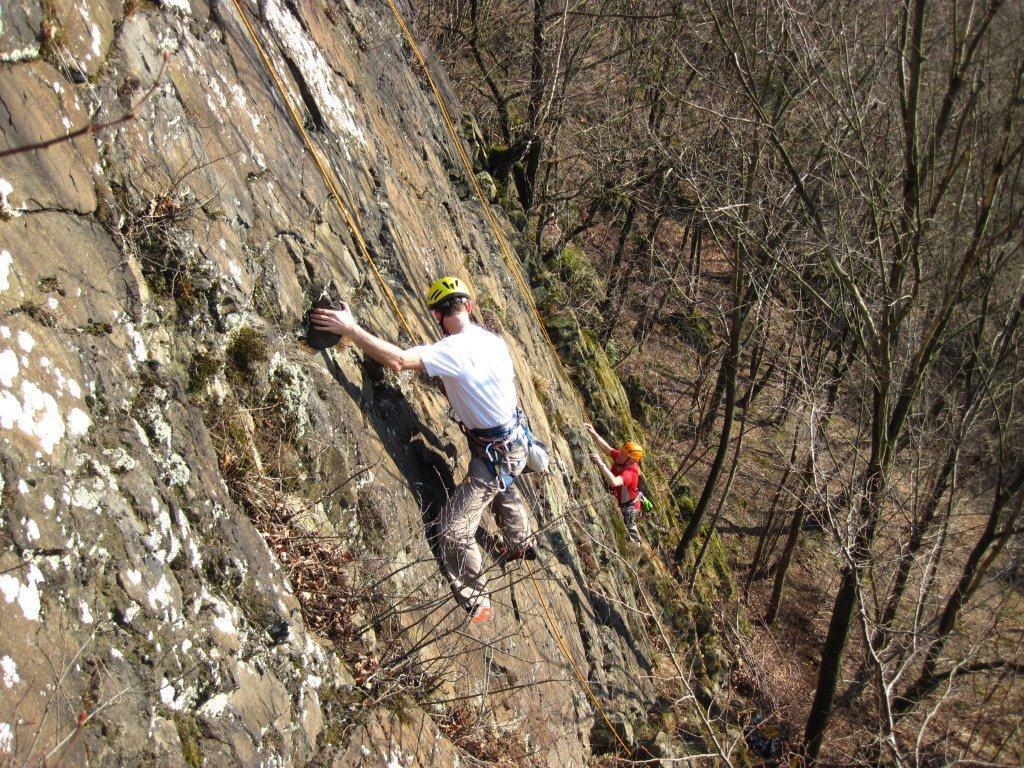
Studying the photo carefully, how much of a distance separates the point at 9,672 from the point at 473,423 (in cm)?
337

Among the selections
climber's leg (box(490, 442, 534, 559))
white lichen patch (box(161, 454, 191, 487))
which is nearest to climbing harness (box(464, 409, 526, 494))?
climber's leg (box(490, 442, 534, 559))

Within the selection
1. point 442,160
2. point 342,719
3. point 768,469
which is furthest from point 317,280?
point 768,469

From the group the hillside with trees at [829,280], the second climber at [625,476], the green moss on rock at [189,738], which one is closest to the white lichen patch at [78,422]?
the green moss on rock at [189,738]

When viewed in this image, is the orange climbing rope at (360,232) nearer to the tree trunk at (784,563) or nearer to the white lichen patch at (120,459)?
the white lichen patch at (120,459)

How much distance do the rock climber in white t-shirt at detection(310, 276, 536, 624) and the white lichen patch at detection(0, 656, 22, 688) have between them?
2.94m

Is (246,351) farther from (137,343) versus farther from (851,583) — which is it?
(851,583)

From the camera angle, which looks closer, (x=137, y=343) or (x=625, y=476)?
(x=137, y=343)

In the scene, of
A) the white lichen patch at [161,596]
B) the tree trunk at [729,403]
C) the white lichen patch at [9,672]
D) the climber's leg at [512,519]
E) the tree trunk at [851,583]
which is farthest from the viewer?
the tree trunk at [729,403]

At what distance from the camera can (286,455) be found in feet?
15.0

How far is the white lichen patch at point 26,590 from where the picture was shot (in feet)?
9.18

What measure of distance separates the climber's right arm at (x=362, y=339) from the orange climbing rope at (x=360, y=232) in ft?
4.19

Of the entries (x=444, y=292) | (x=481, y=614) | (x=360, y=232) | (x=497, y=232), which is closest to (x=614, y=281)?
(x=497, y=232)

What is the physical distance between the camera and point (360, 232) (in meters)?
6.48

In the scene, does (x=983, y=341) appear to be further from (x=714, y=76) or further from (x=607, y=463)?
(x=714, y=76)
